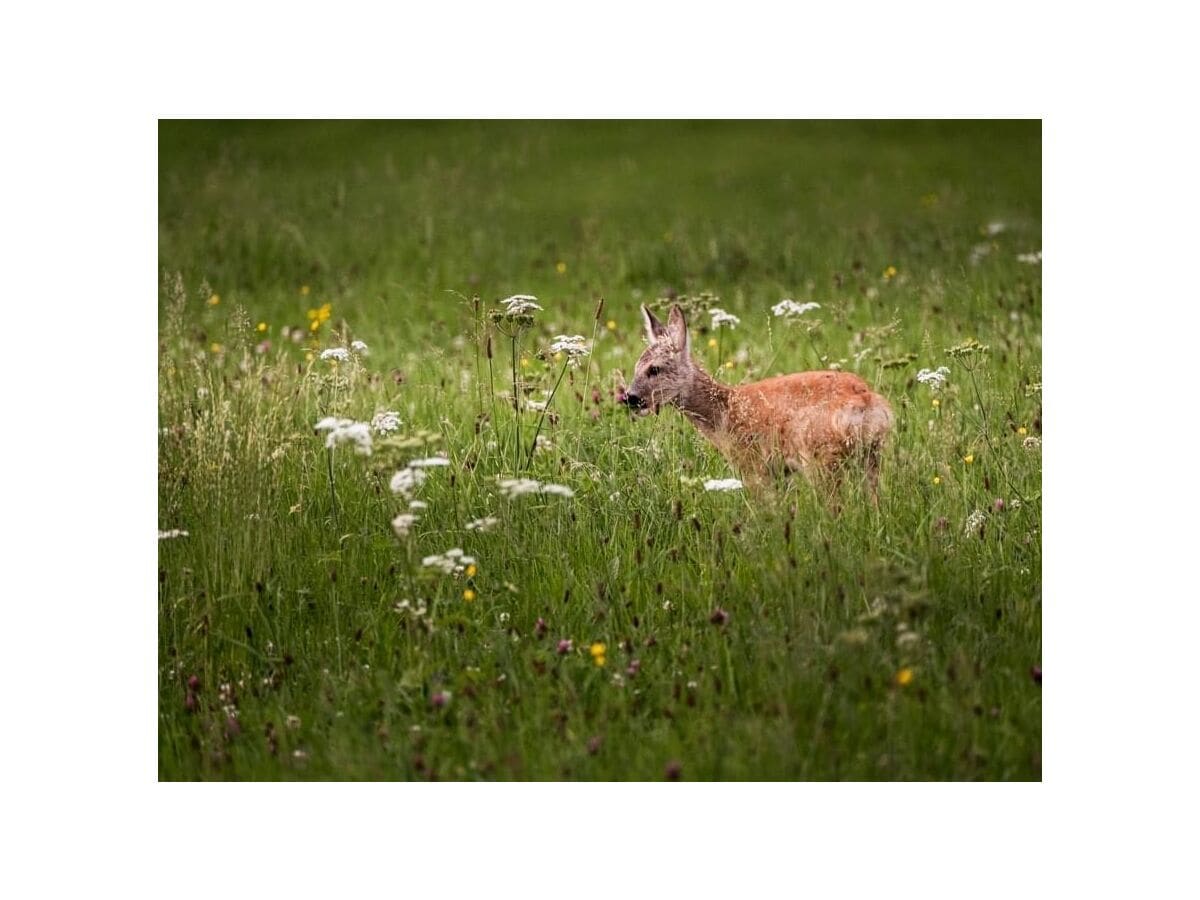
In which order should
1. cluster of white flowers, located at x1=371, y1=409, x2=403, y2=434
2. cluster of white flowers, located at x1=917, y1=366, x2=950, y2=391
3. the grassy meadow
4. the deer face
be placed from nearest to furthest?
the grassy meadow, cluster of white flowers, located at x1=371, y1=409, x2=403, y2=434, cluster of white flowers, located at x1=917, y1=366, x2=950, y2=391, the deer face

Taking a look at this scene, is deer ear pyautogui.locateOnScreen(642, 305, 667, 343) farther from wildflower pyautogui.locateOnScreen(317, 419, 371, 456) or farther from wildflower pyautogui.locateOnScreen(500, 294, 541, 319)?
wildflower pyautogui.locateOnScreen(317, 419, 371, 456)

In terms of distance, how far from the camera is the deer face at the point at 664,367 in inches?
263

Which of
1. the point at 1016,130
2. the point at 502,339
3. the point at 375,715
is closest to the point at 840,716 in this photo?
the point at 375,715

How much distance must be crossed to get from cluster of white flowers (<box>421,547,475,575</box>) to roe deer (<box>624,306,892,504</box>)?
4.83 ft

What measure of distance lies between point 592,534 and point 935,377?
6.16 feet

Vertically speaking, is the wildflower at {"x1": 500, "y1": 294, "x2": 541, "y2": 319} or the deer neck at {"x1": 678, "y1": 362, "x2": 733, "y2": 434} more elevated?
the wildflower at {"x1": 500, "y1": 294, "x2": 541, "y2": 319}

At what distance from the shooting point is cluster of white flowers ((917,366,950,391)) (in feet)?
20.3

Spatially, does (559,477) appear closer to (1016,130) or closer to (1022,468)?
→ (1022,468)

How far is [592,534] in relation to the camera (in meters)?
5.82

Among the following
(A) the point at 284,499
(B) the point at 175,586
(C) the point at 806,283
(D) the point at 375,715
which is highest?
(C) the point at 806,283

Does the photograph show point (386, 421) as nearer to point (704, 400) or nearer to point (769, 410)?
point (704, 400)

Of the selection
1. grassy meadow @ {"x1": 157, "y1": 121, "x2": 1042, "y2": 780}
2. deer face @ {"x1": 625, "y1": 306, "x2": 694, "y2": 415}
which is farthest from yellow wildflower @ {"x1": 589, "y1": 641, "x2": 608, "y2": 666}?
deer face @ {"x1": 625, "y1": 306, "x2": 694, "y2": 415}

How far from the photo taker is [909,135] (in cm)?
792
